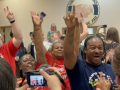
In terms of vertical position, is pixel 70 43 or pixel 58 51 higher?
pixel 70 43

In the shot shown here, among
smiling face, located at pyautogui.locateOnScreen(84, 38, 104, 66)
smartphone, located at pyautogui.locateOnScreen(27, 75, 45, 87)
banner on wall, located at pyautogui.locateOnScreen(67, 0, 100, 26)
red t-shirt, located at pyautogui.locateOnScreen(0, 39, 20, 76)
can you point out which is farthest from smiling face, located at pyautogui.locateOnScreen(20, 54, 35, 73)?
banner on wall, located at pyautogui.locateOnScreen(67, 0, 100, 26)

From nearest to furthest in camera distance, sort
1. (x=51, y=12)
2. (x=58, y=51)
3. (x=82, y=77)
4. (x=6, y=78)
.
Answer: (x=6, y=78) < (x=82, y=77) < (x=58, y=51) < (x=51, y=12)

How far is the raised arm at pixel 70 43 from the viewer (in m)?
1.02

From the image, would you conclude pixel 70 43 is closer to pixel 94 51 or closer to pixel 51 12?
pixel 94 51

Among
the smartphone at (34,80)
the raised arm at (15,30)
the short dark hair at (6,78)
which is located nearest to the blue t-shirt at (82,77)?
the smartphone at (34,80)

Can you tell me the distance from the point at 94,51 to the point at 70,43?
0.35 meters

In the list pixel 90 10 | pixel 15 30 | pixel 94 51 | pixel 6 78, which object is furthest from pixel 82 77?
pixel 90 10

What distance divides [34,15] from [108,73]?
871mm

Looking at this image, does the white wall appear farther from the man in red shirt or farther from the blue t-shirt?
the blue t-shirt

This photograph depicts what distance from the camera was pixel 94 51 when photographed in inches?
53.1

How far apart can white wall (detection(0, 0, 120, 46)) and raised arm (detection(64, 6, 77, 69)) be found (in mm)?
4571

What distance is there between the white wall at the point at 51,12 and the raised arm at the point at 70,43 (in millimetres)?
4571

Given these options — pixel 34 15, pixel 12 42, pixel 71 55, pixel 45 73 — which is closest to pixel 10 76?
pixel 45 73

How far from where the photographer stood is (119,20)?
5238mm
